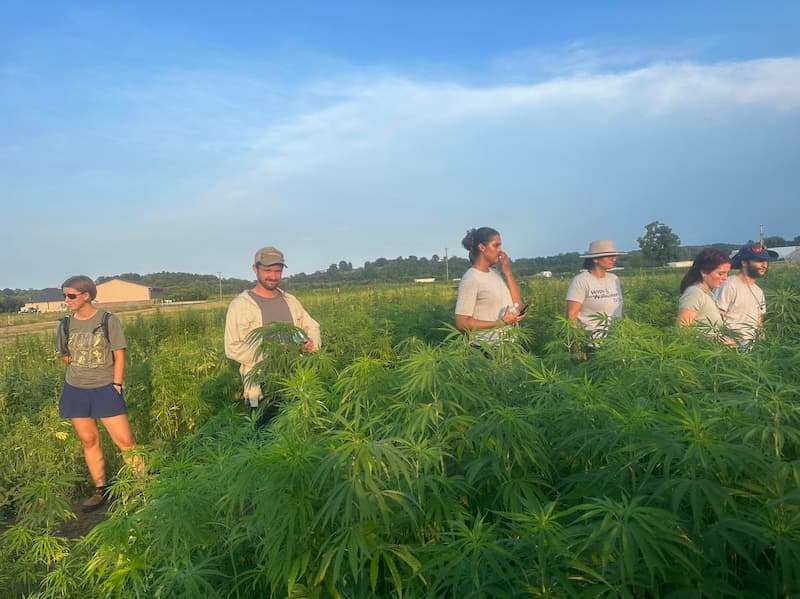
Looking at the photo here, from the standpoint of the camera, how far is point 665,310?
305 inches

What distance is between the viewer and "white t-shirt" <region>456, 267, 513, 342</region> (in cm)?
393

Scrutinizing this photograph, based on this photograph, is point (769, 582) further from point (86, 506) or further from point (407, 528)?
point (86, 506)

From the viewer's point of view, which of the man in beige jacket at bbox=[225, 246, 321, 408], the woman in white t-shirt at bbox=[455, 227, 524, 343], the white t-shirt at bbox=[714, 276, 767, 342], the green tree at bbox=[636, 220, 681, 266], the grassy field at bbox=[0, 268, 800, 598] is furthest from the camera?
the green tree at bbox=[636, 220, 681, 266]

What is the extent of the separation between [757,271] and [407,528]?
408 centimetres

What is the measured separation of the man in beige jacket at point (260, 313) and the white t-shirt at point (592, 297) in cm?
191

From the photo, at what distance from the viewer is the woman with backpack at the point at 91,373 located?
14.4 feet

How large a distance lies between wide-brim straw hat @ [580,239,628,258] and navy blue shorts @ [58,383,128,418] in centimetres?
383

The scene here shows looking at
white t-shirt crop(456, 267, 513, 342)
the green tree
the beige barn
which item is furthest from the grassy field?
the beige barn

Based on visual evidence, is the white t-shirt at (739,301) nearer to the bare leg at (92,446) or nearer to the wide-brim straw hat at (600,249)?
the wide-brim straw hat at (600,249)

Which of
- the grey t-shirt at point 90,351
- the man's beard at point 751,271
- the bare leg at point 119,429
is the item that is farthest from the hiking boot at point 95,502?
the man's beard at point 751,271

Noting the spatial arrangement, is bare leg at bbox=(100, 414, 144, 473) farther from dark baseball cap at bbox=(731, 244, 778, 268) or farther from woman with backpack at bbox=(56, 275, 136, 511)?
dark baseball cap at bbox=(731, 244, 778, 268)

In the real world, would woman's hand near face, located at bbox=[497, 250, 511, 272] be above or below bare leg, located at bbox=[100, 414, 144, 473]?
above

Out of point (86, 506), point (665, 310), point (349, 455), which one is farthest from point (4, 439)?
point (665, 310)

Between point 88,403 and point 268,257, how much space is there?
1.90 meters
